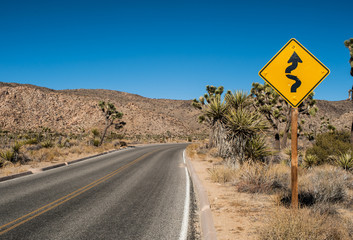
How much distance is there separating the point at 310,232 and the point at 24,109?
83262 mm

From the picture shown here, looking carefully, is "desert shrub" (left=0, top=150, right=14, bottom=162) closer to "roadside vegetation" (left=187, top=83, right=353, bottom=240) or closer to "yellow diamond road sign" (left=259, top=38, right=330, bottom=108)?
"roadside vegetation" (left=187, top=83, right=353, bottom=240)

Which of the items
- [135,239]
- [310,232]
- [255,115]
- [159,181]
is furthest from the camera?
[255,115]

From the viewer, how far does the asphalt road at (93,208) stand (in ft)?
16.4

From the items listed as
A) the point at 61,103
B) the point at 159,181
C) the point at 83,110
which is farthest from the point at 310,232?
the point at 61,103

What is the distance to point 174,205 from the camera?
689 centimetres

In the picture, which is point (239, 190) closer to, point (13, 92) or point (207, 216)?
point (207, 216)

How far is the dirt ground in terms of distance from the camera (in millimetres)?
4693

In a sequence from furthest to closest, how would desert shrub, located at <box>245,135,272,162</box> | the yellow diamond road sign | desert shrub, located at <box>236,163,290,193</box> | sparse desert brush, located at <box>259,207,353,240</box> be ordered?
desert shrub, located at <box>245,135,272,162</box>
desert shrub, located at <box>236,163,290,193</box>
the yellow diamond road sign
sparse desert brush, located at <box>259,207,353,240</box>

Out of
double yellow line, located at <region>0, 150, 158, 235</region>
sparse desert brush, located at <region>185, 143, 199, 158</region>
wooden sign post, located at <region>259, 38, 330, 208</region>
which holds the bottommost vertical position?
double yellow line, located at <region>0, 150, 158, 235</region>

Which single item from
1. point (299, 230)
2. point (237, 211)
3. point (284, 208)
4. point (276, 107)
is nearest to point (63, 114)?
point (276, 107)

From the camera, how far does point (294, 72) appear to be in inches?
190

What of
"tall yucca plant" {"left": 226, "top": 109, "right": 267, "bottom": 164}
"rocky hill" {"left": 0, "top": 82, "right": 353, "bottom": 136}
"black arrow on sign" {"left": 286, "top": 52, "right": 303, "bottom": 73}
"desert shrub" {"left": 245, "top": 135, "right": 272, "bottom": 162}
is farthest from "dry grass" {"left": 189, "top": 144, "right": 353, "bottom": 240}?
"rocky hill" {"left": 0, "top": 82, "right": 353, "bottom": 136}

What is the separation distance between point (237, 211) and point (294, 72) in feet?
12.0

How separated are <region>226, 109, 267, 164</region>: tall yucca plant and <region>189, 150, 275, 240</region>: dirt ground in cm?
307
